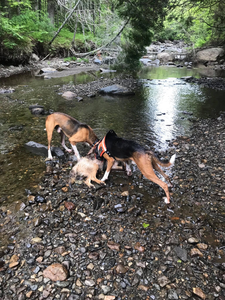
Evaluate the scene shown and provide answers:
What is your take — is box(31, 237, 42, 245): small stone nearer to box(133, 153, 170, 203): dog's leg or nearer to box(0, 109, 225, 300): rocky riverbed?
box(0, 109, 225, 300): rocky riverbed

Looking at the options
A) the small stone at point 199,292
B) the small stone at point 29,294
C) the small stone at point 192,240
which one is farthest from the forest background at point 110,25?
the small stone at point 29,294

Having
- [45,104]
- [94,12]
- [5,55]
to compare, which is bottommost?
[45,104]

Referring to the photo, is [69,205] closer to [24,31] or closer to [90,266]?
[90,266]

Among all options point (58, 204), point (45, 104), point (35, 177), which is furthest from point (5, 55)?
point (58, 204)

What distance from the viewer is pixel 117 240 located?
11.7 feet

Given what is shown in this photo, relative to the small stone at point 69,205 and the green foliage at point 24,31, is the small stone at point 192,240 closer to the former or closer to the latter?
the small stone at point 69,205

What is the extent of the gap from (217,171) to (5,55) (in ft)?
78.3

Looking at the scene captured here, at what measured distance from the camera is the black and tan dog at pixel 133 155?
4.36 m

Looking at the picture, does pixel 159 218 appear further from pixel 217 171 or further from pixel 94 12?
pixel 94 12

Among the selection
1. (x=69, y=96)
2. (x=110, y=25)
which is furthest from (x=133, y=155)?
(x=110, y=25)

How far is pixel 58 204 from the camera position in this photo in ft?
14.3

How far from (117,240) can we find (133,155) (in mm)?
1845

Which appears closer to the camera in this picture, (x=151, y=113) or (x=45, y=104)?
(x=151, y=113)

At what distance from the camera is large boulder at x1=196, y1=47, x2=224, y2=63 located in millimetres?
29339
